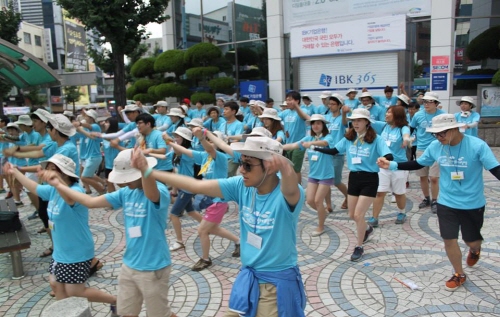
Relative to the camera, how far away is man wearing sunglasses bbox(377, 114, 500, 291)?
4.21 m

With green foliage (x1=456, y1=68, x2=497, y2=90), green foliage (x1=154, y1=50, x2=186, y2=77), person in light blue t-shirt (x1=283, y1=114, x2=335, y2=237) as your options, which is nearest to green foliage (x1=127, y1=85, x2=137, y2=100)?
green foliage (x1=154, y1=50, x2=186, y2=77)

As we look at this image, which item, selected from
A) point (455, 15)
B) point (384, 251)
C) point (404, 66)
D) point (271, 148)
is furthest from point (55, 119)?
point (455, 15)

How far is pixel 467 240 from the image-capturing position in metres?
4.40

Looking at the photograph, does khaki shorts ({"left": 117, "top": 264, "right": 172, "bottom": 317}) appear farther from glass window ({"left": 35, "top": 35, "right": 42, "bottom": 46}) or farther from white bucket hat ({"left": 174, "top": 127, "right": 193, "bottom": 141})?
glass window ({"left": 35, "top": 35, "right": 42, "bottom": 46})

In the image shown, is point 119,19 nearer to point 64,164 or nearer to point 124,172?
point 64,164

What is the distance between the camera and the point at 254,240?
9.16 ft

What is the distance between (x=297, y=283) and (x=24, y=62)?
5.92 m

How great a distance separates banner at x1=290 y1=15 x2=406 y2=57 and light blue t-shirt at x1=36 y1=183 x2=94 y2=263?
43.9 ft

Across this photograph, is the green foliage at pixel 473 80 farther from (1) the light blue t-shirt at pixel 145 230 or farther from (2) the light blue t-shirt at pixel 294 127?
(1) the light blue t-shirt at pixel 145 230

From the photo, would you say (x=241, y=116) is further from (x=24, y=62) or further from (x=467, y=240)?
(x=467, y=240)

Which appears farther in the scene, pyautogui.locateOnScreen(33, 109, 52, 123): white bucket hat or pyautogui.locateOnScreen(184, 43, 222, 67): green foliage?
pyautogui.locateOnScreen(184, 43, 222, 67): green foliage

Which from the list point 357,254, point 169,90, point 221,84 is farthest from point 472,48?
point 357,254

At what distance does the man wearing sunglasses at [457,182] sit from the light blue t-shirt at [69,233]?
2.94m

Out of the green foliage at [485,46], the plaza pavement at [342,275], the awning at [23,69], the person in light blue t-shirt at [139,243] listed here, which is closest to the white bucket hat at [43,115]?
the awning at [23,69]
